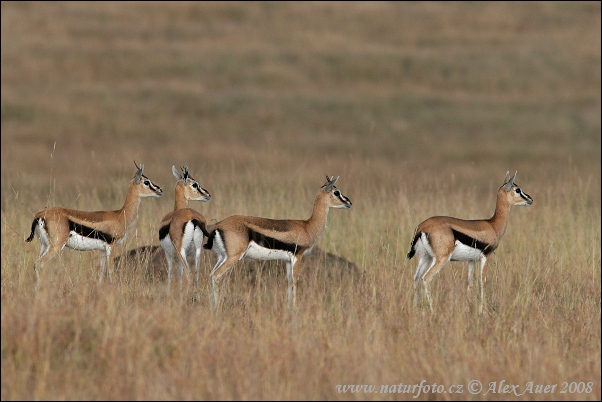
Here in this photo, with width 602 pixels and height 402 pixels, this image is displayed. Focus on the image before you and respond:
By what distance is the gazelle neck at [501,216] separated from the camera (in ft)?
31.4

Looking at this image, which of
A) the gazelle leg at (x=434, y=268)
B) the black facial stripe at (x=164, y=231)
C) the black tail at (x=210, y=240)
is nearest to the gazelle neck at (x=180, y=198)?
the black facial stripe at (x=164, y=231)

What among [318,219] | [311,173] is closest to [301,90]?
[311,173]

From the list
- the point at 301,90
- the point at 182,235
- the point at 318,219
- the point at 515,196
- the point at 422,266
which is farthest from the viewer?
the point at 301,90

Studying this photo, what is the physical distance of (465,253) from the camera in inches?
359

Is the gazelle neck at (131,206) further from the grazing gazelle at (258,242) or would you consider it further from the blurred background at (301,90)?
the blurred background at (301,90)

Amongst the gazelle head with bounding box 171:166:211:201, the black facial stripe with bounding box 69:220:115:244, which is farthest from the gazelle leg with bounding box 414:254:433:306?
the black facial stripe with bounding box 69:220:115:244

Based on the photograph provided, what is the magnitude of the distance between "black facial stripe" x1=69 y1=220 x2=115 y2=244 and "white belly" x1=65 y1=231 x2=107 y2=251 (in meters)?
0.03

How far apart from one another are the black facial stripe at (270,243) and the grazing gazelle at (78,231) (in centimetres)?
127

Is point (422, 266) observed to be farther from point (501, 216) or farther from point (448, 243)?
point (501, 216)

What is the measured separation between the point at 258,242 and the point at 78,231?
67.4 inches

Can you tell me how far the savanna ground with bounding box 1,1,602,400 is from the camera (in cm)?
624

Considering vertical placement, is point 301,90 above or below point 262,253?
above

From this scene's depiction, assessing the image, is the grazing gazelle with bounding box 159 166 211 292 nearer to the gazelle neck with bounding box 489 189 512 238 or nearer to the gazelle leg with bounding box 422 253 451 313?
the gazelle leg with bounding box 422 253 451 313

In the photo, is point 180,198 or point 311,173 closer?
point 180,198
